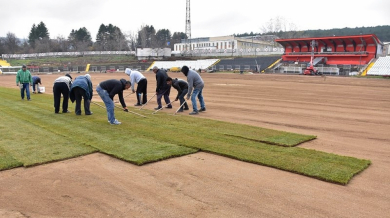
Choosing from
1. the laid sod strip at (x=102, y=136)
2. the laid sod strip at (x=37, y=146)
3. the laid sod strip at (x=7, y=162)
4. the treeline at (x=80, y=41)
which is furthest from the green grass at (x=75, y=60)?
the laid sod strip at (x=7, y=162)

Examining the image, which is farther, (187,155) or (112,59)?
(112,59)

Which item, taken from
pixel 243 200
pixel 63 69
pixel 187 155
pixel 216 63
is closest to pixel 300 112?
pixel 187 155

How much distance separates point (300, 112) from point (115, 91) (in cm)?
753

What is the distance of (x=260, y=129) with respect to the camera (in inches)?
368

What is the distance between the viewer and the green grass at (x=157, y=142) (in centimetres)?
634

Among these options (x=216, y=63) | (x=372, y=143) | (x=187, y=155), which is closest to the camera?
(x=187, y=155)

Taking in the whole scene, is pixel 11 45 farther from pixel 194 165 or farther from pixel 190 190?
pixel 190 190

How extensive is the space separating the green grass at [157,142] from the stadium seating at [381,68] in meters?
39.0

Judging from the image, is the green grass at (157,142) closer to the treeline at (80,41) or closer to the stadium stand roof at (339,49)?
the stadium stand roof at (339,49)

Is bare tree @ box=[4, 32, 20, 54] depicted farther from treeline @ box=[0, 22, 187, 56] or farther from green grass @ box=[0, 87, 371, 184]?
green grass @ box=[0, 87, 371, 184]

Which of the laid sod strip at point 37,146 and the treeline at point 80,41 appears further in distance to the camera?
the treeline at point 80,41

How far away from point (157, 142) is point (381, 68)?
44022 millimetres

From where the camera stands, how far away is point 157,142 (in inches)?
307

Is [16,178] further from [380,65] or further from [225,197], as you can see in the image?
[380,65]
